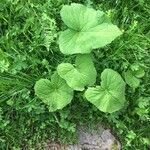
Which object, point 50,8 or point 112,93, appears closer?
point 112,93

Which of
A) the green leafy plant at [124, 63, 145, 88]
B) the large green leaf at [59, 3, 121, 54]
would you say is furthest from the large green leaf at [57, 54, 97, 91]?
the green leafy plant at [124, 63, 145, 88]

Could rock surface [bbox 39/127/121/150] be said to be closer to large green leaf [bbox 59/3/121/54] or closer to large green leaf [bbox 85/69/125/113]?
large green leaf [bbox 85/69/125/113]

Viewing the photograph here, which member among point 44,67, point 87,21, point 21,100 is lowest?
point 21,100

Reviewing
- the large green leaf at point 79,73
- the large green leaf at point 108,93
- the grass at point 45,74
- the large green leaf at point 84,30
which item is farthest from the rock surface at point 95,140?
the large green leaf at point 84,30

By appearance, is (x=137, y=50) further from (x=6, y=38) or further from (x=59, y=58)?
(x=6, y=38)

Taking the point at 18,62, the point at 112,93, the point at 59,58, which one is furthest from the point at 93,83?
the point at 18,62

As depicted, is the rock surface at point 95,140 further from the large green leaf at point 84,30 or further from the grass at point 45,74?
the large green leaf at point 84,30
